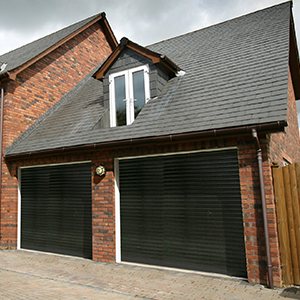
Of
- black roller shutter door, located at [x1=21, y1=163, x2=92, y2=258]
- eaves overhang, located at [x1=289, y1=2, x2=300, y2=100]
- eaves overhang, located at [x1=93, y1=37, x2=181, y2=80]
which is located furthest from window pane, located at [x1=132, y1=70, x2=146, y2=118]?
eaves overhang, located at [x1=289, y1=2, x2=300, y2=100]

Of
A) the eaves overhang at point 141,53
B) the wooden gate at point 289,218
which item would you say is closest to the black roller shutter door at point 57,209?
the eaves overhang at point 141,53

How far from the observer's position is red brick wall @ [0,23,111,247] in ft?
31.5

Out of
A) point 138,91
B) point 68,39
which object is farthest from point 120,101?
point 68,39

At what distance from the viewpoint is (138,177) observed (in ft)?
23.9

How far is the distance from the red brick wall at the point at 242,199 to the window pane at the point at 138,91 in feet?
5.10

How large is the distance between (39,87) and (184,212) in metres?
8.09

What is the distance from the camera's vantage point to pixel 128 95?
8.37 m

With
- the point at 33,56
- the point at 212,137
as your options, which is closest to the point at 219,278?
the point at 212,137

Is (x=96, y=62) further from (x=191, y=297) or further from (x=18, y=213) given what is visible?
(x=191, y=297)

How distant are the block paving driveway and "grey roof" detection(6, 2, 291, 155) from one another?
309 cm

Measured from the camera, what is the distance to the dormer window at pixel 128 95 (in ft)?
27.0

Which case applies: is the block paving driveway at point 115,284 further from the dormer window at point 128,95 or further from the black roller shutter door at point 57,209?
the dormer window at point 128,95

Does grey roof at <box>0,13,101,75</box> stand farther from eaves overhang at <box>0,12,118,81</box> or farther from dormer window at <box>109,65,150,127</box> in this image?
dormer window at <box>109,65,150,127</box>

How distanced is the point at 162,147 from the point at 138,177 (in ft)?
3.60
